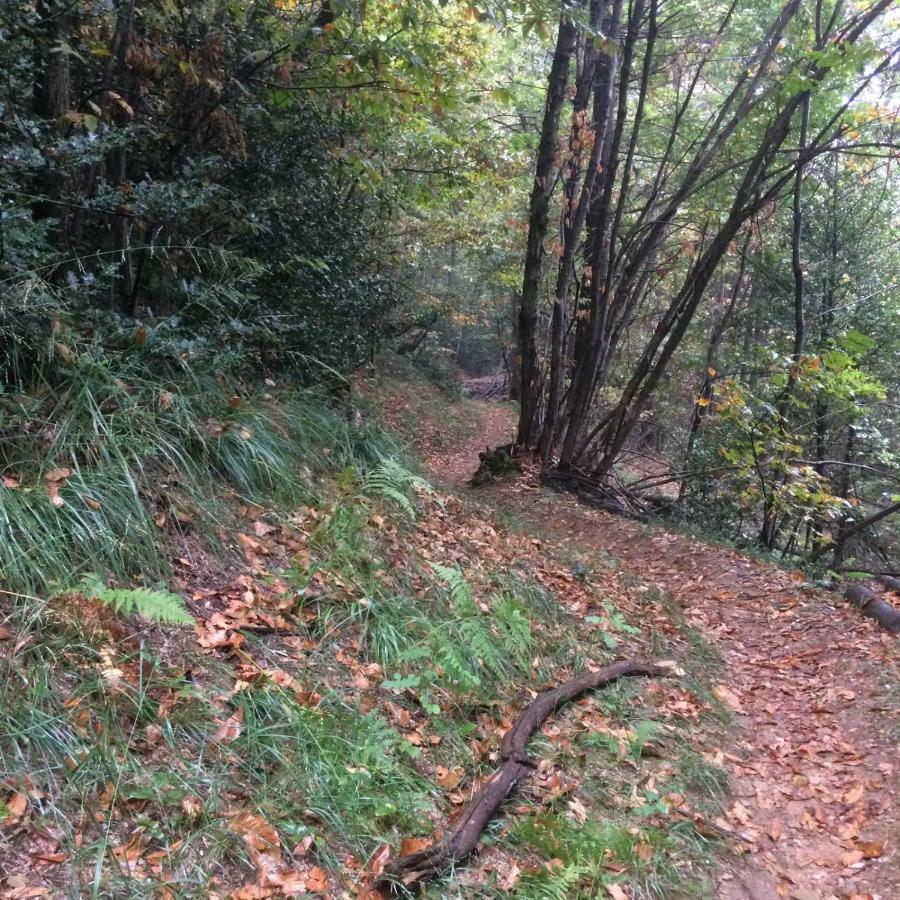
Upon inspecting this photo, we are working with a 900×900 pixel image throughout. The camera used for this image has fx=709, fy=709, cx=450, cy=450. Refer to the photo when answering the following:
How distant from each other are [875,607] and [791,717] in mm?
2143

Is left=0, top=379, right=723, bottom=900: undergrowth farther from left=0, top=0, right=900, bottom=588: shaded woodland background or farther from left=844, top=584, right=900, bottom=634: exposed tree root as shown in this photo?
left=844, top=584, right=900, bottom=634: exposed tree root

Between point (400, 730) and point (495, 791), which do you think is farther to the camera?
point (400, 730)

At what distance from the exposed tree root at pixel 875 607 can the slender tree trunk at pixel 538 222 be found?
17.0ft

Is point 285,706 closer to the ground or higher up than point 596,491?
higher up

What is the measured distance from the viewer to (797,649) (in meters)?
6.00

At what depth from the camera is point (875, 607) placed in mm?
6465

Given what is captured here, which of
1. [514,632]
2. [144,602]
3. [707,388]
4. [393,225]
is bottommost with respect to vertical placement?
[514,632]

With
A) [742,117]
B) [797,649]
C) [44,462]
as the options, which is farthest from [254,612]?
[742,117]

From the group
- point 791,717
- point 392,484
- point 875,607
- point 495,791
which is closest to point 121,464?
point 495,791

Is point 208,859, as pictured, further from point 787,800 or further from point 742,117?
point 742,117

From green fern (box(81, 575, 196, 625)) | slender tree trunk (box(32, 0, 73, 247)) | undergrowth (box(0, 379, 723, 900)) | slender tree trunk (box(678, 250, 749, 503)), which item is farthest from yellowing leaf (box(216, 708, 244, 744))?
slender tree trunk (box(678, 250, 749, 503))

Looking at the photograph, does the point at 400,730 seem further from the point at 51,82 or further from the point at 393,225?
the point at 393,225

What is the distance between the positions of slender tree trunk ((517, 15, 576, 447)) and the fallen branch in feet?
20.8

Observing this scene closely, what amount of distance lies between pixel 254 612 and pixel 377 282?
27.3 ft
